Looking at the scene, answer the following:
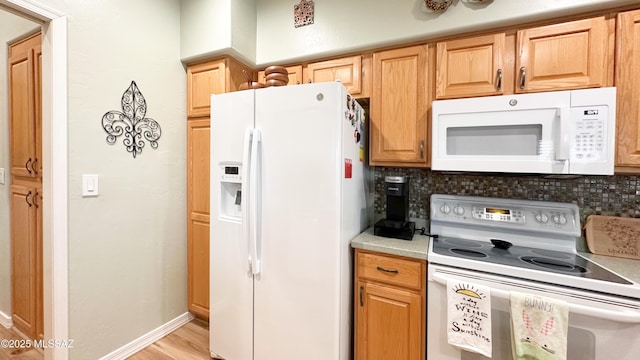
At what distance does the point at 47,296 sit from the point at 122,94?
4.20 feet

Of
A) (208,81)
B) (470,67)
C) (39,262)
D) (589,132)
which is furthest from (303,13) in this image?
(39,262)

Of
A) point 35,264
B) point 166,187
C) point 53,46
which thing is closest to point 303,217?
point 166,187

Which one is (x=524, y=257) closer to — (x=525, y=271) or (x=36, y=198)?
(x=525, y=271)

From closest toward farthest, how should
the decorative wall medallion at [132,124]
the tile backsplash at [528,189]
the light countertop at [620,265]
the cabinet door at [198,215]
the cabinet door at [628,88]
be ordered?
the light countertop at [620,265] → the cabinet door at [628,88] → the tile backsplash at [528,189] → the decorative wall medallion at [132,124] → the cabinet door at [198,215]

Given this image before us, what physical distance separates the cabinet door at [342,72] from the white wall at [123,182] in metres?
1.10

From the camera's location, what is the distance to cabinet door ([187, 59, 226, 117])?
78.4 inches

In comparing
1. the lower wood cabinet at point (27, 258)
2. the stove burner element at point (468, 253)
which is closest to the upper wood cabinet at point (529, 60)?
the stove burner element at point (468, 253)

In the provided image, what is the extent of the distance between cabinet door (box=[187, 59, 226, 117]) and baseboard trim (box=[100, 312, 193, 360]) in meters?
1.68

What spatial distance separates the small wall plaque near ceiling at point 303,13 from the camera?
6.36 ft

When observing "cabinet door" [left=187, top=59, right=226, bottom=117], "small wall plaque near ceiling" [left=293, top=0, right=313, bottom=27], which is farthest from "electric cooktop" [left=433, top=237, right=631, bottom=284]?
"cabinet door" [left=187, top=59, right=226, bottom=117]

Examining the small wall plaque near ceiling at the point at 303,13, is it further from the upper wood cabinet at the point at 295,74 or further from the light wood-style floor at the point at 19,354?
the light wood-style floor at the point at 19,354

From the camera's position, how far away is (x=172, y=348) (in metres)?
1.87

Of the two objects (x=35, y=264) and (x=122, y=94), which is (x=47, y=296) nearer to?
(x=35, y=264)

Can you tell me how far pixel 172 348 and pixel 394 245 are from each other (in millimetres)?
1762
